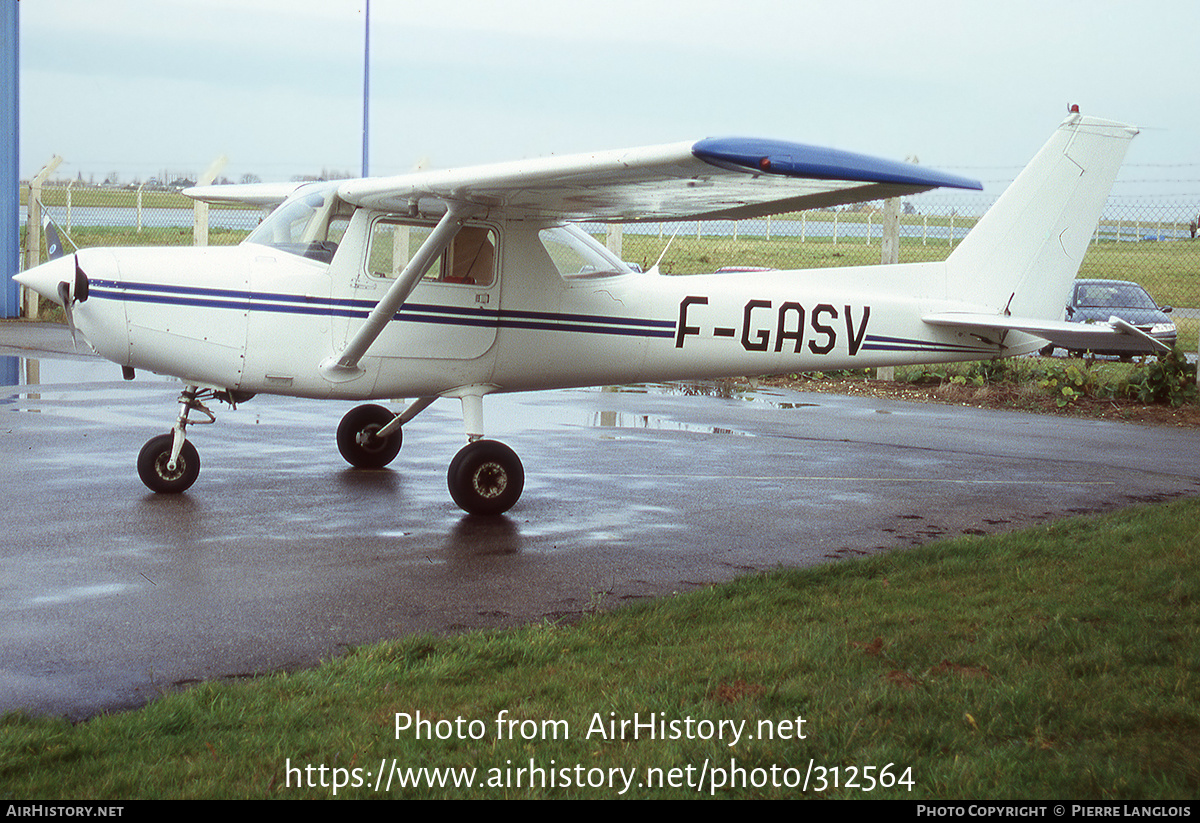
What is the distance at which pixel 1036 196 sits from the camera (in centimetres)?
1002

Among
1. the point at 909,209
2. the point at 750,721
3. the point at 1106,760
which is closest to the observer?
the point at 1106,760

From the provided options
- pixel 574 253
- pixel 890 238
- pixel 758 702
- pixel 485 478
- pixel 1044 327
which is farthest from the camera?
pixel 890 238

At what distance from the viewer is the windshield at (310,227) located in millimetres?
7910

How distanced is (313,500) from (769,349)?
11.7 feet

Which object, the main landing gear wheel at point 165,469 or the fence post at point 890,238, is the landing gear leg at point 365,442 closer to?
the main landing gear wheel at point 165,469

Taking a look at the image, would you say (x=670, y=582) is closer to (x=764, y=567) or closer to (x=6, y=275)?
(x=764, y=567)

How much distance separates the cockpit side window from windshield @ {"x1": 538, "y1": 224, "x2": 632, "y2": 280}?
0.43 m

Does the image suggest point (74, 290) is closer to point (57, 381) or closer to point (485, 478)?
point (485, 478)

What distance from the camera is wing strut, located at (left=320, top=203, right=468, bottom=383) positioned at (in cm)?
742

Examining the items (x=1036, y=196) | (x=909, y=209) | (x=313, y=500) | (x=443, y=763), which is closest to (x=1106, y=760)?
(x=443, y=763)

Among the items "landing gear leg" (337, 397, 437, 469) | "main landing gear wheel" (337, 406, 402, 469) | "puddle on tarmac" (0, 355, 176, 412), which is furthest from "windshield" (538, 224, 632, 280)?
"puddle on tarmac" (0, 355, 176, 412)

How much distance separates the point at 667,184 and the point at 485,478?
88.7 inches

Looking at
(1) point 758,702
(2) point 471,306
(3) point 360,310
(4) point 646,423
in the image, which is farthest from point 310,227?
(1) point 758,702

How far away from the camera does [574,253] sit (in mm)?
8406
